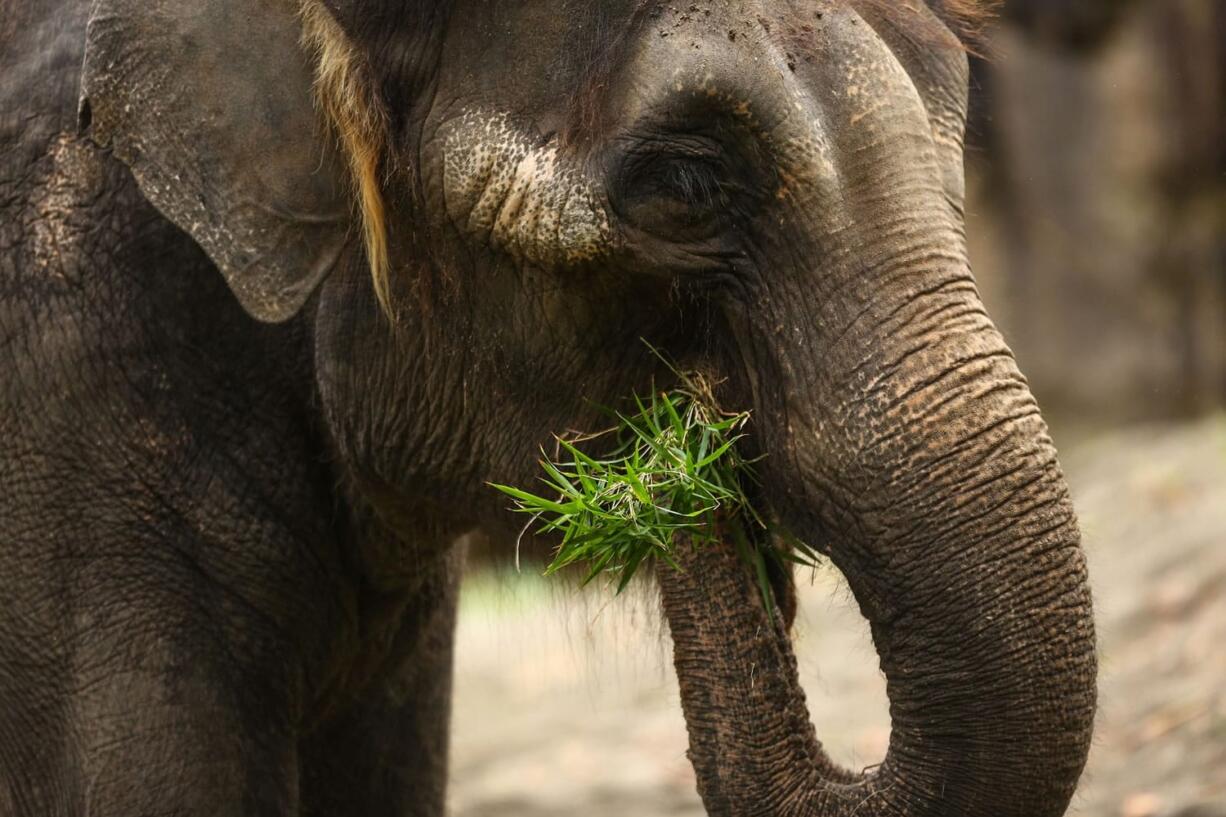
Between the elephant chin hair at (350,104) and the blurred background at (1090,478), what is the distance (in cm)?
81

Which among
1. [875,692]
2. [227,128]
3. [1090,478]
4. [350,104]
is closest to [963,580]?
[350,104]

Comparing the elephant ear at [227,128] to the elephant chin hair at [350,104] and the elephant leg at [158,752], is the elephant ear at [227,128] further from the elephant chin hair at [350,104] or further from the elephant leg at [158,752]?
the elephant leg at [158,752]

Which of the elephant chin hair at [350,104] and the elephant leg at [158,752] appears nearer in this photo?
the elephant chin hair at [350,104]

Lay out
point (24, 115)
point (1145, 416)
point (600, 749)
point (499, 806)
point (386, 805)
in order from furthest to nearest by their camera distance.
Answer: point (1145, 416) → point (600, 749) → point (499, 806) → point (386, 805) → point (24, 115)

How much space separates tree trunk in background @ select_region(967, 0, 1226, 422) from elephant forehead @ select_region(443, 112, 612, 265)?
10.1 metres

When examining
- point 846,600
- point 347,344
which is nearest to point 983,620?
point 846,600

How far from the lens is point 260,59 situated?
2906 millimetres

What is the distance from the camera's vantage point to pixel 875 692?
7.50 m

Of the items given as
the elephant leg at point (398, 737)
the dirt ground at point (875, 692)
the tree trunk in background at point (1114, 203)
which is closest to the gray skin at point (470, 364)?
the elephant leg at point (398, 737)

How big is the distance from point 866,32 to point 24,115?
1.43 metres

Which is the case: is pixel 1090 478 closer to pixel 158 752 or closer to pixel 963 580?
pixel 158 752

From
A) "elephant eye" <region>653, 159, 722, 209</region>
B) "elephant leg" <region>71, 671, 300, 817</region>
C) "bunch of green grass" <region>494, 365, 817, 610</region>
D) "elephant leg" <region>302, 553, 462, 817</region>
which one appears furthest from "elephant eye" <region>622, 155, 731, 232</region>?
"elephant leg" <region>302, 553, 462, 817</region>

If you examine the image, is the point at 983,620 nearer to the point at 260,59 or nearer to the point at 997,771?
the point at 997,771

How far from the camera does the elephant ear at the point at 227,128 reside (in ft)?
9.52
